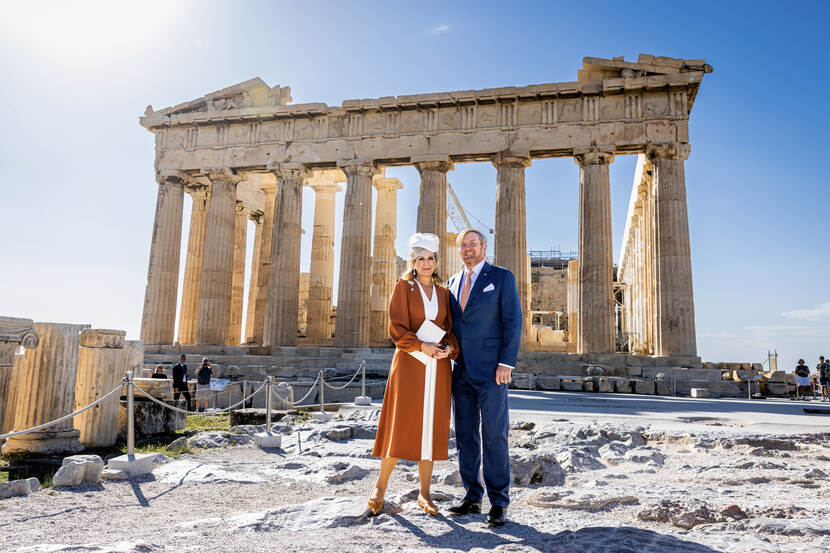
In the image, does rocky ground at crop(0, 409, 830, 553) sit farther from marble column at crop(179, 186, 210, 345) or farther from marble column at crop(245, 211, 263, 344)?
marble column at crop(245, 211, 263, 344)

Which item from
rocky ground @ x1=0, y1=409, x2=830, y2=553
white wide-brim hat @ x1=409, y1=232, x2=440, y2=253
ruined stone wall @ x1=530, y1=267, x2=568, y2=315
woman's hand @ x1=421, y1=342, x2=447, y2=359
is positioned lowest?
rocky ground @ x1=0, y1=409, x2=830, y2=553

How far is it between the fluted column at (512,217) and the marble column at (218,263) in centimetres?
1188

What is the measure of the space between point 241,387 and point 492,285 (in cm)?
1250

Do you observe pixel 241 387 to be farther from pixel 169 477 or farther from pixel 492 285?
pixel 492 285

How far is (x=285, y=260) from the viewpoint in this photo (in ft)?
81.8

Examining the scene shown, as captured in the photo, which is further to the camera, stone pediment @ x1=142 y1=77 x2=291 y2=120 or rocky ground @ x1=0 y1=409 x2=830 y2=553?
stone pediment @ x1=142 y1=77 x2=291 y2=120

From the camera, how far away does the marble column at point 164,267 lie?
83.6 feet

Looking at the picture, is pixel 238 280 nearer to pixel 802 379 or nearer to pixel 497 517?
pixel 802 379

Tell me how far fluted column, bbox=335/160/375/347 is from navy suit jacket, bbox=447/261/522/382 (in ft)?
64.1

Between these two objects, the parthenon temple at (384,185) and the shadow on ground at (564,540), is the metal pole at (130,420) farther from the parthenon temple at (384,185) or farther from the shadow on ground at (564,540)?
the parthenon temple at (384,185)

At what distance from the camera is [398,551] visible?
3.28 m

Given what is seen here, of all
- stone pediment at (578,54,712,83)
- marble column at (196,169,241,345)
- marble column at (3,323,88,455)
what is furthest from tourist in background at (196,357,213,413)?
stone pediment at (578,54,712,83)

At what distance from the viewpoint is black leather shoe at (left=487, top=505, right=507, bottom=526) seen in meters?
3.81

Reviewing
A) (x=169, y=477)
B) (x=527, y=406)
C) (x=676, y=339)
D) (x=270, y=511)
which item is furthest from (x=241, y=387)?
(x=676, y=339)
